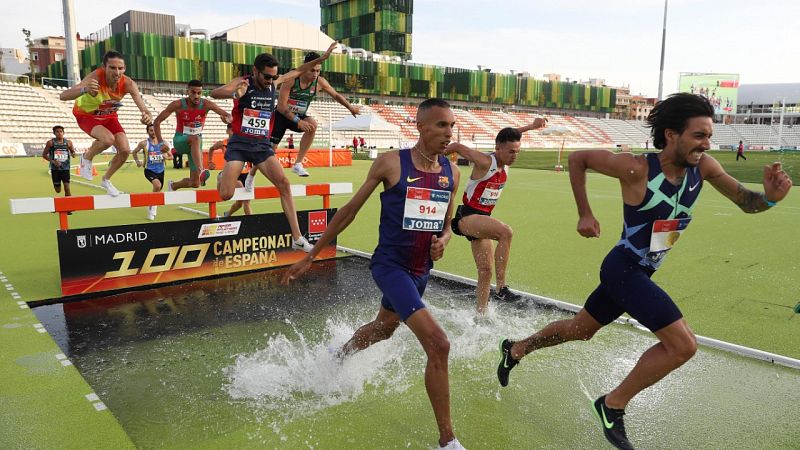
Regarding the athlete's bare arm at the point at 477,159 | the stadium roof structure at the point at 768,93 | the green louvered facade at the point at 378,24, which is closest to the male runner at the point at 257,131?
the athlete's bare arm at the point at 477,159

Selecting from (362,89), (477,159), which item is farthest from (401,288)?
(362,89)

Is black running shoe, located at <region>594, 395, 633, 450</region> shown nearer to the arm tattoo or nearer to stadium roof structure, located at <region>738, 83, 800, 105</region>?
the arm tattoo

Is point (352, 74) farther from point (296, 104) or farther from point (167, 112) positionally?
point (296, 104)

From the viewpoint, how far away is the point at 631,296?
340 centimetres

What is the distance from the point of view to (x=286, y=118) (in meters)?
8.30

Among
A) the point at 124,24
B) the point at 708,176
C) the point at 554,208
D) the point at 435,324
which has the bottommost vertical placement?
the point at 554,208

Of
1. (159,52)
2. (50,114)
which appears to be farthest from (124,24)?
(50,114)

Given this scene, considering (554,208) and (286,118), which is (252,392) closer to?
(286,118)

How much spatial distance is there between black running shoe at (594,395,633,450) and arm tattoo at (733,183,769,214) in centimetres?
157

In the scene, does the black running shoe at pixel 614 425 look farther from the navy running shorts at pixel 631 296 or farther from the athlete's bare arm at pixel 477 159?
the athlete's bare arm at pixel 477 159

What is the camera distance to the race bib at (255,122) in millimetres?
7410

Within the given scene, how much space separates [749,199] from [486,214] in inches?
125

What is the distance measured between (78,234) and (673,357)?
6.40 m

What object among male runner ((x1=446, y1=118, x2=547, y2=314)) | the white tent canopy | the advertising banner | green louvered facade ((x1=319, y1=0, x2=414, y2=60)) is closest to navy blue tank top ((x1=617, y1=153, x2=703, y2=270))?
male runner ((x1=446, y1=118, x2=547, y2=314))
